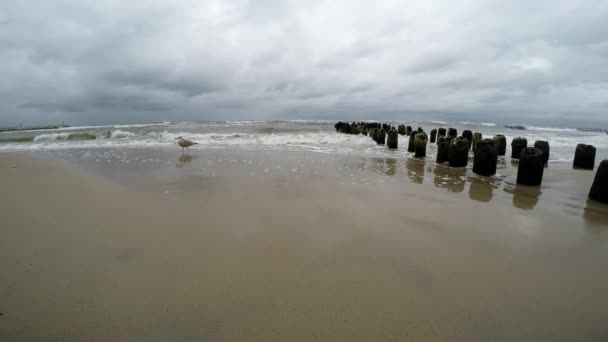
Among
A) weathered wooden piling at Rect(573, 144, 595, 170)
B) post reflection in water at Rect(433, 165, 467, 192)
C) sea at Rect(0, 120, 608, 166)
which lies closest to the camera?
post reflection in water at Rect(433, 165, 467, 192)

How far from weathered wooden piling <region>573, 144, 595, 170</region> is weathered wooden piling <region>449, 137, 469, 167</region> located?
3.33 metres

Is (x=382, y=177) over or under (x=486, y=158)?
under

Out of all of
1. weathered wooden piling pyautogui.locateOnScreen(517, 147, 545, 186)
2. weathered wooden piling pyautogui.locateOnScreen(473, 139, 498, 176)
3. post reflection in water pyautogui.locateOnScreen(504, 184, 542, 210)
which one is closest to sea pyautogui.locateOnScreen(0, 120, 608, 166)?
weathered wooden piling pyautogui.locateOnScreen(473, 139, 498, 176)

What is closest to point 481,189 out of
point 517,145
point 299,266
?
point 299,266

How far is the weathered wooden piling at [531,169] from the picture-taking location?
5.24m

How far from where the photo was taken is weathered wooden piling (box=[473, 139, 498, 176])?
6.23 m

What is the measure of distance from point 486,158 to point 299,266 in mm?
5936

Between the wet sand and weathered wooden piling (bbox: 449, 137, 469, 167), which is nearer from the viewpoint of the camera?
the wet sand

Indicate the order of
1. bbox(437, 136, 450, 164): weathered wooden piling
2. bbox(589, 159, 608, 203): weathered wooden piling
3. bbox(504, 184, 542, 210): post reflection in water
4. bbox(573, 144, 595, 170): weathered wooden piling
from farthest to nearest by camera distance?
bbox(437, 136, 450, 164): weathered wooden piling < bbox(573, 144, 595, 170): weathered wooden piling < bbox(589, 159, 608, 203): weathered wooden piling < bbox(504, 184, 542, 210): post reflection in water

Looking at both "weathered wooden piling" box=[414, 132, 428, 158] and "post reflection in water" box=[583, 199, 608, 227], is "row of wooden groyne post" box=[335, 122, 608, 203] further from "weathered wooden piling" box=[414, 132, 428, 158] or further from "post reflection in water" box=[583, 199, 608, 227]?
"post reflection in water" box=[583, 199, 608, 227]

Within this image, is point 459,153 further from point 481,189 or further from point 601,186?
point 601,186

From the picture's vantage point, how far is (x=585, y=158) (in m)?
7.52

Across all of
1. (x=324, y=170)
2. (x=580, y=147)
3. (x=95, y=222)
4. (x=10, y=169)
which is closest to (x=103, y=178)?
(x=95, y=222)

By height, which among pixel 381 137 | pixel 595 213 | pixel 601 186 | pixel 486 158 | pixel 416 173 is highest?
pixel 381 137
